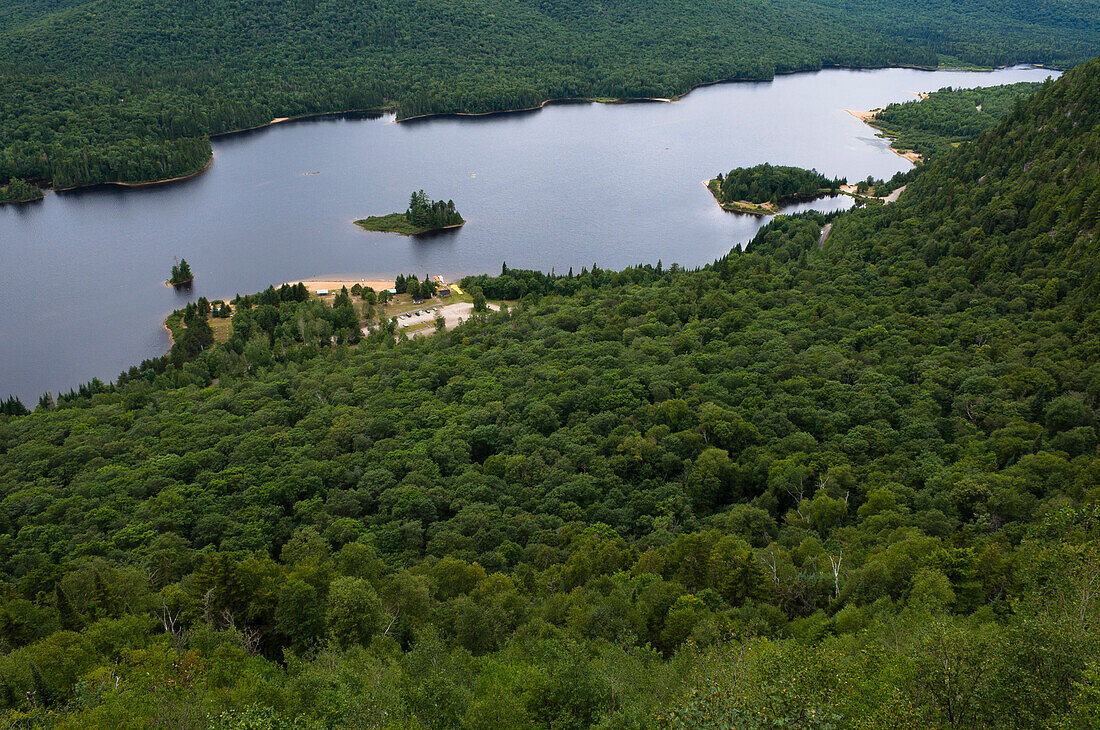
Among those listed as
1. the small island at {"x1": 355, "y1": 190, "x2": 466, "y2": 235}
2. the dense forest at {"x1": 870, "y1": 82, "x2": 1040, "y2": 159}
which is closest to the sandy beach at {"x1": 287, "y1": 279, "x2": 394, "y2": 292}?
the small island at {"x1": 355, "y1": 190, "x2": 466, "y2": 235}

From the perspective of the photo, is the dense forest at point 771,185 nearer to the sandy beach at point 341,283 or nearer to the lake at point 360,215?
the lake at point 360,215

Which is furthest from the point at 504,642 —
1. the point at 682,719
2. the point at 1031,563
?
the point at 1031,563

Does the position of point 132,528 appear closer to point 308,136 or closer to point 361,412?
point 361,412

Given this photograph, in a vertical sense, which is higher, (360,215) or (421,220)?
(360,215)

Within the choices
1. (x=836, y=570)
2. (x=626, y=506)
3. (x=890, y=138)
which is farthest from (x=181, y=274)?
(x=890, y=138)

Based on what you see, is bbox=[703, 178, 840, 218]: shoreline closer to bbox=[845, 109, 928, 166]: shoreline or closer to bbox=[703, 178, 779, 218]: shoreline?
bbox=[703, 178, 779, 218]: shoreline

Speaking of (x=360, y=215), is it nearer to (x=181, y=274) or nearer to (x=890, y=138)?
(x=181, y=274)
